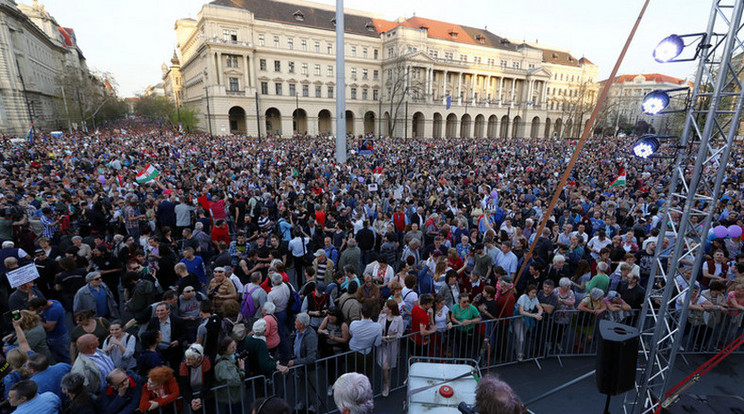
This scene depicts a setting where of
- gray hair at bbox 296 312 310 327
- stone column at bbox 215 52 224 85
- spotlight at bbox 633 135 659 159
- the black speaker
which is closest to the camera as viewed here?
the black speaker

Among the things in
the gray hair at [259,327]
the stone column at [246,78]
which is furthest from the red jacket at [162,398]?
the stone column at [246,78]

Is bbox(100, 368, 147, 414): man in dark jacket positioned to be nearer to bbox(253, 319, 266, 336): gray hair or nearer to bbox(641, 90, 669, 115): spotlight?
bbox(253, 319, 266, 336): gray hair

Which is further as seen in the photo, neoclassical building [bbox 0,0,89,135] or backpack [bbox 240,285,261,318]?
neoclassical building [bbox 0,0,89,135]

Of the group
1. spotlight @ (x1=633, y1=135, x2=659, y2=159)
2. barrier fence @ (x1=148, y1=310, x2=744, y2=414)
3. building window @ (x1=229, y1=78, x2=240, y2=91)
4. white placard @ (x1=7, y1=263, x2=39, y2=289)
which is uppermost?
building window @ (x1=229, y1=78, x2=240, y2=91)

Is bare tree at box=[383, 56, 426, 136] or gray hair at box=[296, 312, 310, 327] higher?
bare tree at box=[383, 56, 426, 136]

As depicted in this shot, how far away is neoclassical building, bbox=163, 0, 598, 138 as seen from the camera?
49906 millimetres

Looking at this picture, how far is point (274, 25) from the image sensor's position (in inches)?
2042

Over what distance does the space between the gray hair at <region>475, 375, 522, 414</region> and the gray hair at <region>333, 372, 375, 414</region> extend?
2.73ft

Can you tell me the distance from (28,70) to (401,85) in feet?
161

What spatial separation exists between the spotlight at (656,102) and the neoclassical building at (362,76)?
41114 mm

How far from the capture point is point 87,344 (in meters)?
3.71

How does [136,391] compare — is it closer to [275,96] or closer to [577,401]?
[577,401]

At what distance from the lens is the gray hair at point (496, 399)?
8.21 feet

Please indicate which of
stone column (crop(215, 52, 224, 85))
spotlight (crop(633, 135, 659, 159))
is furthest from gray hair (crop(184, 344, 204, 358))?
stone column (crop(215, 52, 224, 85))
